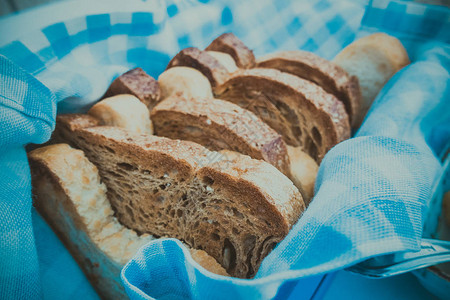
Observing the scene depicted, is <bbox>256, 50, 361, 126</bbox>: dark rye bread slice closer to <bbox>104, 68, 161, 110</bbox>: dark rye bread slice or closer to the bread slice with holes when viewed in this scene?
<bbox>104, 68, 161, 110</bbox>: dark rye bread slice

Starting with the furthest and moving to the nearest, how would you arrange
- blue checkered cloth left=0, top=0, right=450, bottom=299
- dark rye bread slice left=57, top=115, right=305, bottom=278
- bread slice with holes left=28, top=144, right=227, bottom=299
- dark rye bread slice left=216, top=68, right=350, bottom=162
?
dark rye bread slice left=216, top=68, right=350, bottom=162
bread slice with holes left=28, top=144, right=227, bottom=299
dark rye bread slice left=57, top=115, right=305, bottom=278
blue checkered cloth left=0, top=0, right=450, bottom=299

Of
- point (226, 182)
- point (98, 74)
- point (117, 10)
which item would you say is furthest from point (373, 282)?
point (117, 10)

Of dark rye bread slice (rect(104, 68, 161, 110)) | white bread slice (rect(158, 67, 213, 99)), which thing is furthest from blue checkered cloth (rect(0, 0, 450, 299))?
white bread slice (rect(158, 67, 213, 99))

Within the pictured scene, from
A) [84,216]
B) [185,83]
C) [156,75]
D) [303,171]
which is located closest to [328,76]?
[303,171]

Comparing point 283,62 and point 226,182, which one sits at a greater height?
point 283,62

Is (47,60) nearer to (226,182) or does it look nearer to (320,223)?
(226,182)

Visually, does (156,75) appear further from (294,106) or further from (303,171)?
(303,171)

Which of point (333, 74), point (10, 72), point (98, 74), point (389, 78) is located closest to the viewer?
point (10, 72)
